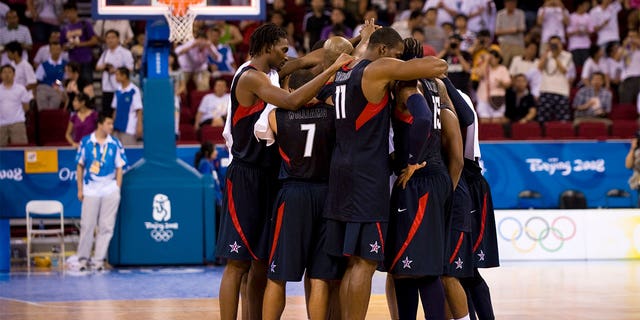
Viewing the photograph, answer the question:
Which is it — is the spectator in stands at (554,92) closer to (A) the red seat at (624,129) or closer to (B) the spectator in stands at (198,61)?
(A) the red seat at (624,129)

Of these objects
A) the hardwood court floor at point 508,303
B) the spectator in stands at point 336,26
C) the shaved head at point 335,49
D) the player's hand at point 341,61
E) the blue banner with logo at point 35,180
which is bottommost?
the hardwood court floor at point 508,303

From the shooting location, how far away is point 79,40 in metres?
18.8

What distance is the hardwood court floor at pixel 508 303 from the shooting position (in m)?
9.47

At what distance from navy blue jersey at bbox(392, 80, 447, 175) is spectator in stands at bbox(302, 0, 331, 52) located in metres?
12.8

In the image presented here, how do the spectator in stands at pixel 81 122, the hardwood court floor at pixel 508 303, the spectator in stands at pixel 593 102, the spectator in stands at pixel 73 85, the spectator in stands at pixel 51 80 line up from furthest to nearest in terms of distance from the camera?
the spectator in stands at pixel 593 102 < the spectator in stands at pixel 51 80 < the spectator in stands at pixel 73 85 < the spectator in stands at pixel 81 122 < the hardwood court floor at pixel 508 303

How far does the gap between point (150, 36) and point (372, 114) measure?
8.23 m

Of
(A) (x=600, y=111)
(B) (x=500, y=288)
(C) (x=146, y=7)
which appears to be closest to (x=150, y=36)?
(C) (x=146, y=7)

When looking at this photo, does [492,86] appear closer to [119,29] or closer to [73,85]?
[119,29]

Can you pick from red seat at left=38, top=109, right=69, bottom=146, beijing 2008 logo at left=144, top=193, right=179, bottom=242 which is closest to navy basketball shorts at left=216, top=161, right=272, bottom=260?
A: beijing 2008 logo at left=144, top=193, right=179, bottom=242

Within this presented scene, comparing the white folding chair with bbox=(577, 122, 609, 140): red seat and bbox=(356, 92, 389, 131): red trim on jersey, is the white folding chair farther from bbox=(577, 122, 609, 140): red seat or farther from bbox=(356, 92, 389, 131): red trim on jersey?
bbox=(577, 122, 609, 140): red seat

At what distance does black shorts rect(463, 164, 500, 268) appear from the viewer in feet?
24.9

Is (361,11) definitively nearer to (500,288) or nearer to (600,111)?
(600,111)

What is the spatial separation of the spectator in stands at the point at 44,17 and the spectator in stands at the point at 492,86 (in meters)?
8.72

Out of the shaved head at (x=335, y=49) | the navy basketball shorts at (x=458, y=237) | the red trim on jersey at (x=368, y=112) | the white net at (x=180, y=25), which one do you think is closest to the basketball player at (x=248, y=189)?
the shaved head at (x=335, y=49)
